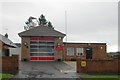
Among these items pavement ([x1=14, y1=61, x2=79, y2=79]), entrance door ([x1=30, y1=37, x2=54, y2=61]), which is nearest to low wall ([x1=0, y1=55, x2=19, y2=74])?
pavement ([x1=14, y1=61, x2=79, y2=79])

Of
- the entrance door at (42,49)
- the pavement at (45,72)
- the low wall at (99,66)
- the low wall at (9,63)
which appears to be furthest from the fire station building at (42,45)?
the low wall at (99,66)

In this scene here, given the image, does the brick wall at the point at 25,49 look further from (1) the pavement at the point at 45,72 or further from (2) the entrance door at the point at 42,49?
(1) the pavement at the point at 45,72

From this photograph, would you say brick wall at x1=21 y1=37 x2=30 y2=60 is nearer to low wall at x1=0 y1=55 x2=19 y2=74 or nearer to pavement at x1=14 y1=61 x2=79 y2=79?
pavement at x1=14 y1=61 x2=79 y2=79

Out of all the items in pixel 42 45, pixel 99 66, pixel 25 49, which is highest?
pixel 42 45

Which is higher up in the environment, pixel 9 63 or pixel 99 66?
pixel 9 63

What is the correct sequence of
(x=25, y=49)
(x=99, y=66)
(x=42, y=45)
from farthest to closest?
1. (x=42, y=45)
2. (x=25, y=49)
3. (x=99, y=66)

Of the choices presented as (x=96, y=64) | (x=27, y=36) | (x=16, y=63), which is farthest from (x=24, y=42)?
(x=96, y=64)

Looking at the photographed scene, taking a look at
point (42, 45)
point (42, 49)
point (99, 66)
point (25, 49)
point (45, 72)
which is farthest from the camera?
point (42, 45)

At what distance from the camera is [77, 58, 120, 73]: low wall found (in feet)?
79.2

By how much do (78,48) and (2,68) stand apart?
20.1 meters

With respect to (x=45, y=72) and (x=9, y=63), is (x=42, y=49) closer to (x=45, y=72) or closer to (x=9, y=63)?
(x=9, y=63)

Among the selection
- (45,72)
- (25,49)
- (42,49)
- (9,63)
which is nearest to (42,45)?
(42,49)

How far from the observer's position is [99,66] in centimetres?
2447

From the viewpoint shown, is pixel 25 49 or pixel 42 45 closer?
pixel 25 49
